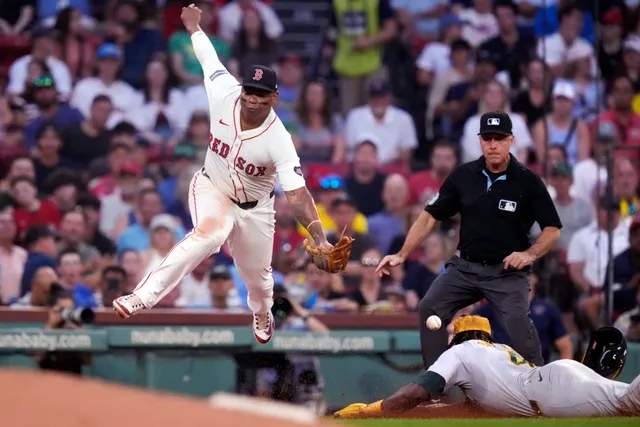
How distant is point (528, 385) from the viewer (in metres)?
8.00

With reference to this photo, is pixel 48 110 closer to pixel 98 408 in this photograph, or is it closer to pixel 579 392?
pixel 579 392

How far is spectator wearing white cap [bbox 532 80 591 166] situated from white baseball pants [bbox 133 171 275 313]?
5848 millimetres

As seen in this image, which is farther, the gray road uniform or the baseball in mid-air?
the baseball in mid-air

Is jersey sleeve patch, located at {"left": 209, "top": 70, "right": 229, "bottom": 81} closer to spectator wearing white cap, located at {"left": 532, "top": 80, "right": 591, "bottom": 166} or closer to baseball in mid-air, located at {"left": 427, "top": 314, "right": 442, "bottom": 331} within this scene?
baseball in mid-air, located at {"left": 427, "top": 314, "right": 442, "bottom": 331}

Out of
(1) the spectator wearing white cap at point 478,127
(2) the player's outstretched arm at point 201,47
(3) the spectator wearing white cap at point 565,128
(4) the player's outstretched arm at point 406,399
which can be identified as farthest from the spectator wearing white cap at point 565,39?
(4) the player's outstretched arm at point 406,399

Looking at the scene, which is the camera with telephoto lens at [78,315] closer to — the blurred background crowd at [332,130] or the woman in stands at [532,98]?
the blurred background crowd at [332,130]

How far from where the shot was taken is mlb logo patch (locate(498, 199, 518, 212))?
883 centimetres

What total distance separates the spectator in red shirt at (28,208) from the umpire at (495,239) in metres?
5.24

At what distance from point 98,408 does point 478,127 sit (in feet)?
31.6

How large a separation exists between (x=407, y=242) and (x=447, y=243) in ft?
11.2

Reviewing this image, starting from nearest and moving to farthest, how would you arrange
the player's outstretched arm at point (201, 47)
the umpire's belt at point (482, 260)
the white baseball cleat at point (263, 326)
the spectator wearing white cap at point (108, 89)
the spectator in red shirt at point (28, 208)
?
the umpire's belt at point (482, 260) → the player's outstretched arm at point (201, 47) → the white baseball cleat at point (263, 326) → the spectator in red shirt at point (28, 208) → the spectator wearing white cap at point (108, 89)

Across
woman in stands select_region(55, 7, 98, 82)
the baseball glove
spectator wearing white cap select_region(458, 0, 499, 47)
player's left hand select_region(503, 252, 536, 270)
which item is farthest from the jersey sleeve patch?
spectator wearing white cap select_region(458, 0, 499, 47)

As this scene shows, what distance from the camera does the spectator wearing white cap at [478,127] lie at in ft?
46.9

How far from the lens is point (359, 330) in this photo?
1160 centimetres
